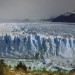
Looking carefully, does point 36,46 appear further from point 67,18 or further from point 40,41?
point 67,18

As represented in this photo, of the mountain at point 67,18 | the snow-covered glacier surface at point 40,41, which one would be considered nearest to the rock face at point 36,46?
the snow-covered glacier surface at point 40,41

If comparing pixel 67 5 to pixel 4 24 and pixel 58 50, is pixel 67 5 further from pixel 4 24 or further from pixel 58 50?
pixel 4 24

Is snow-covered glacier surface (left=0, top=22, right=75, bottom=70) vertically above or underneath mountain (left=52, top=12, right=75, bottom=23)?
underneath

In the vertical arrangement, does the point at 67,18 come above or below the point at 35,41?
above

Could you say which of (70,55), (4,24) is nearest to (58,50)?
(70,55)

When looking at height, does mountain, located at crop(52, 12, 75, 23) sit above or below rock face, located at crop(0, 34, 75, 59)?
above

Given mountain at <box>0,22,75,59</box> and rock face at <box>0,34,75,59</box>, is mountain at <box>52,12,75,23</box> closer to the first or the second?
mountain at <box>0,22,75,59</box>

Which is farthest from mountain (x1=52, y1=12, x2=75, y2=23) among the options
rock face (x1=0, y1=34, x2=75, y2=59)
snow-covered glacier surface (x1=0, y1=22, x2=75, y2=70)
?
rock face (x1=0, y1=34, x2=75, y2=59)

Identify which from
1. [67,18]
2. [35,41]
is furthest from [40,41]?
[67,18]
